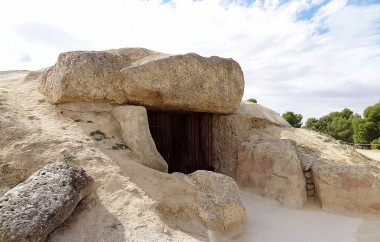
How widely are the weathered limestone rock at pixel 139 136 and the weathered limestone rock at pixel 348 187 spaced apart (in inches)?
128

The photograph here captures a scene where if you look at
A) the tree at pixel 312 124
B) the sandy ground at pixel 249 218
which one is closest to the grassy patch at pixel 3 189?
the sandy ground at pixel 249 218

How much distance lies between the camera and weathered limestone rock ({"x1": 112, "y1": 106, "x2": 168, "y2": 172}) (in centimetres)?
568

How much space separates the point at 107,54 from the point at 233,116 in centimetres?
327

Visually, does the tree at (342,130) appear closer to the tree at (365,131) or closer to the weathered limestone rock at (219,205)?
the tree at (365,131)

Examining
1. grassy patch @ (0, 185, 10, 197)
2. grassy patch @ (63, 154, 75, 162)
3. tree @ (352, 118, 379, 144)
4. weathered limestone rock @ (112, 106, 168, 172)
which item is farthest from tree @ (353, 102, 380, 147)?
grassy patch @ (0, 185, 10, 197)

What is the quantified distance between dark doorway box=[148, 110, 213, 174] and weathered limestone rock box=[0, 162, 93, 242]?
11.5 feet

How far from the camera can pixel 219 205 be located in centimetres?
490

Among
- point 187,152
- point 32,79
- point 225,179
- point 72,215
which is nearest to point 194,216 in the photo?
point 225,179

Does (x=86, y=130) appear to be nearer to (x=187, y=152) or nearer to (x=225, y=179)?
(x=225, y=179)

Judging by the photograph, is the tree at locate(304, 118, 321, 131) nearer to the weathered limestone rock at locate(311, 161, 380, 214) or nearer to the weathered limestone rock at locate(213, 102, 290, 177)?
the weathered limestone rock at locate(213, 102, 290, 177)

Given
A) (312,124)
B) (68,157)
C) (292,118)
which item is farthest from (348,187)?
(312,124)

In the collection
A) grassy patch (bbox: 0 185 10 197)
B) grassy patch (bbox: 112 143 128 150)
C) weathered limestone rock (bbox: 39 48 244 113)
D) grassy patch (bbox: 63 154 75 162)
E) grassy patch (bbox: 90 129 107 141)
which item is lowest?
grassy patch (bbox: 0 185 10 197)

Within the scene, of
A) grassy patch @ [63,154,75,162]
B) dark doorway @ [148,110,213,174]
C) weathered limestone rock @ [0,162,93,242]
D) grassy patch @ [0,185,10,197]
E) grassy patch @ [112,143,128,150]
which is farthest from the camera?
dark doorway @ [148,110,213,174]

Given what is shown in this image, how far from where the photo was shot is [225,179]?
525cm
